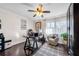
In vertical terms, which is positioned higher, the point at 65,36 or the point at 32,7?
the point at 32,7

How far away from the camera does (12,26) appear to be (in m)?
2.37

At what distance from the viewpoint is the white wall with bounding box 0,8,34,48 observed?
7.58 feet

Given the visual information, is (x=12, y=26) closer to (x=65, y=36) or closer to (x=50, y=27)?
(x=50, y=27)

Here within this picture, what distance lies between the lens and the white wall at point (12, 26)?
231 centimetres

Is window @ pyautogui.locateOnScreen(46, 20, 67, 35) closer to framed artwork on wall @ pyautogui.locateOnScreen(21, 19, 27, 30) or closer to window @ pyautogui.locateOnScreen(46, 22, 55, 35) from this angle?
window @ pyautogui.locateOnScreen(46, 22, 55, 35)

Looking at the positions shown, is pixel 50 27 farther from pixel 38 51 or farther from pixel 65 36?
pixel 38 51

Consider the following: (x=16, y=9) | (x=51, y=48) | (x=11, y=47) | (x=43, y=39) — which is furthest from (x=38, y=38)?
(x=16, y=9)

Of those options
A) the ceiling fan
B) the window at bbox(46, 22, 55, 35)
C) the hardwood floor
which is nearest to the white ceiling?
the ceiling fan

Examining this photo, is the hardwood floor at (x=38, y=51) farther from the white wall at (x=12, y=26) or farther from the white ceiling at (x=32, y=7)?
the white ceiling at (x=32, y=7)

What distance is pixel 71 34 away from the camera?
92.1 inches

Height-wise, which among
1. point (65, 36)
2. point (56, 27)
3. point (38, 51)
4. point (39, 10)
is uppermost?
point (39, 10)

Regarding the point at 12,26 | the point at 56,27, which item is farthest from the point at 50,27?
the point at 12,26

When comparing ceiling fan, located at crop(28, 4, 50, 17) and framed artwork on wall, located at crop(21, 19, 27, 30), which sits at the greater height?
ceiling fan, located at crop(28, 4, 50, 17)

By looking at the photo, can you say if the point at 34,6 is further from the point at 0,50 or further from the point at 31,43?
the point at 0,50
